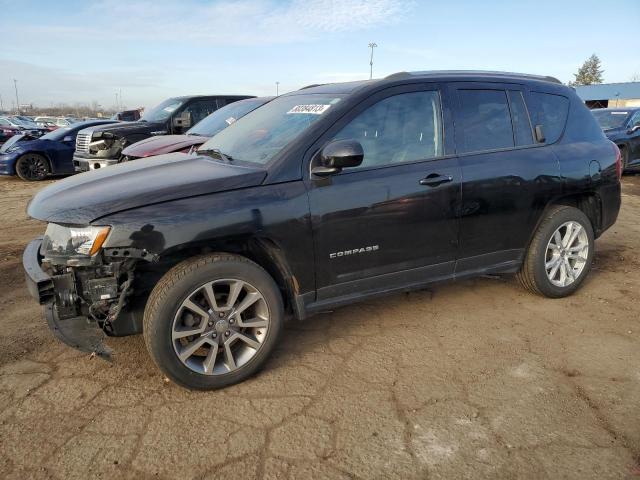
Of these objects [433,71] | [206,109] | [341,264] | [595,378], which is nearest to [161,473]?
[341,264]

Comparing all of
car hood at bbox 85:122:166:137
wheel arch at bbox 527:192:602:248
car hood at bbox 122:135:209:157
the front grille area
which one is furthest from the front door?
the front grille area

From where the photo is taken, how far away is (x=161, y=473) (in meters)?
2.19

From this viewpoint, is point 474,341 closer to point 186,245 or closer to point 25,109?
point 186,245

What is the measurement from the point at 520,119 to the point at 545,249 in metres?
1.07

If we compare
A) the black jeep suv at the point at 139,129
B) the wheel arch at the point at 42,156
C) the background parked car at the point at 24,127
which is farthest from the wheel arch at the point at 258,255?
the background parked car at the point at 24,127

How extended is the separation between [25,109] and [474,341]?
129 m

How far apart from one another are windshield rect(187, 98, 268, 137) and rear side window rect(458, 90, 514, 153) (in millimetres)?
4093

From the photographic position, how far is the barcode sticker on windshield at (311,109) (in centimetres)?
322

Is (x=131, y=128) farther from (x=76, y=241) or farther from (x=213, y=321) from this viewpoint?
(x=213, y=321)

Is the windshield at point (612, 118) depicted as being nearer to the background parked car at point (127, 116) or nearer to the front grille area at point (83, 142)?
the front grille area at point (83, 142)

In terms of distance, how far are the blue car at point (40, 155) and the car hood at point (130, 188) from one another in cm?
905

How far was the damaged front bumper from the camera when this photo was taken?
2646 mm

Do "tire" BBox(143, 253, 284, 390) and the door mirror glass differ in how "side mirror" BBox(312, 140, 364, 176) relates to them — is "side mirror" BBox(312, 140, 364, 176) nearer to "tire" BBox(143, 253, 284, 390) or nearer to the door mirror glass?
"tire" BBox(143, 253, 284, 390)

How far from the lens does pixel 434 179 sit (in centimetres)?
331
